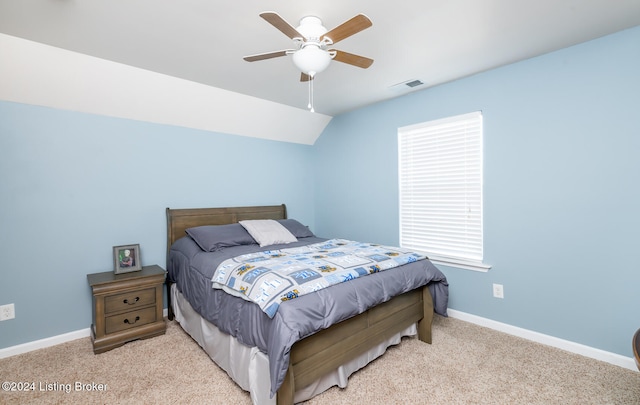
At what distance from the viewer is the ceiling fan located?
162cm

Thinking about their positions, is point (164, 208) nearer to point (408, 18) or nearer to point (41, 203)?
point (41, 203)

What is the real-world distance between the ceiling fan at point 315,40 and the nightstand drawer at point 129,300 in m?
2.22

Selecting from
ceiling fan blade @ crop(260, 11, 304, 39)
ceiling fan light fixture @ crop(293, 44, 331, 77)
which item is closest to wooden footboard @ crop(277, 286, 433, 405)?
ceiling fan light fixture @ crop(293, 44, 331, 77)

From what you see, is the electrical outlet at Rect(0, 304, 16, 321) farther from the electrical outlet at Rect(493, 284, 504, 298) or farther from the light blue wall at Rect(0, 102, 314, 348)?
the electrical outlet at Rect(493, 284, 504, 298)

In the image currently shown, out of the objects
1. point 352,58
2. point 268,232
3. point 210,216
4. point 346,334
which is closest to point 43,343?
point 210,216

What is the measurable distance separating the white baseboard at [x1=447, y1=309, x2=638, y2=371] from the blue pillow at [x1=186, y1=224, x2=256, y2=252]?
2.34 meters

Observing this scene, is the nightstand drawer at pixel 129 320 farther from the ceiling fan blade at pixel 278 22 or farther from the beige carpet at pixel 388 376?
the ceiling fan blade at pixel 278 22

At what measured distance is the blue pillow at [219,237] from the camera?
287cm

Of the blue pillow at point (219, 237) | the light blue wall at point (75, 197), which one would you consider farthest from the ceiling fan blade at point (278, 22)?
the light blue wall at point (75, 197)

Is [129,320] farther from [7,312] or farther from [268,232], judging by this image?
[268,232]

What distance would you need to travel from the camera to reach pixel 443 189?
3176 millimetres

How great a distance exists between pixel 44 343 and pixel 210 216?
5.86ft

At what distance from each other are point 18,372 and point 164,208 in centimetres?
167

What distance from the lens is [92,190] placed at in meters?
2.79
